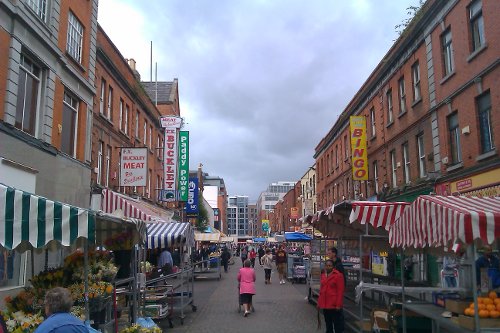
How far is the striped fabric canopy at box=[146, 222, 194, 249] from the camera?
15.6 meters

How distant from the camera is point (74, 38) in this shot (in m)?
17.6

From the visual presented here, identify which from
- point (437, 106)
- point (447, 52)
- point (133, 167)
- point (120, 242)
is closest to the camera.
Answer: point (120, 242)

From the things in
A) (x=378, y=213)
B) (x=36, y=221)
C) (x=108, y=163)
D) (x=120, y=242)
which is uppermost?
(x=108, y=163)

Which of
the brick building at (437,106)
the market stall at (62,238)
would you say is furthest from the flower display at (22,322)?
the brick building at (437,106)

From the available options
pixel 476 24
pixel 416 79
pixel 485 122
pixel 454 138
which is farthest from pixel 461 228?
pixel 416 79

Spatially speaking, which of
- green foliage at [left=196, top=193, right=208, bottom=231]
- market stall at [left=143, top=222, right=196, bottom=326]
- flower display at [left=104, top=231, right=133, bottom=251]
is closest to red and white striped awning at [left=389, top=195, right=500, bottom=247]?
flower display at [left=104, top=231, right=133, bottom=251]

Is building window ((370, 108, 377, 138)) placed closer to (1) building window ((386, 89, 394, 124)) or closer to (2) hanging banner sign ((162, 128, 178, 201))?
(1) building window ((386, 89, 394, 124))

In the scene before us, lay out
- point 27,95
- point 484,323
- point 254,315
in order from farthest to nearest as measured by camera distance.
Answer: point 27,95 < point 254,315 < point 484,323

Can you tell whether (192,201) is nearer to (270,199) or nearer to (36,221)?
(36,221)

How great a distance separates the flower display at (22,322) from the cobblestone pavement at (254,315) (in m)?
5.52

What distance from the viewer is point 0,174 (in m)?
11.8

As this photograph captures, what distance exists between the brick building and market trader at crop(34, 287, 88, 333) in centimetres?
1324

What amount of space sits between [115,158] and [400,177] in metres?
13.5

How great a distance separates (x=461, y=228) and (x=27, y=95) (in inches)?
503
